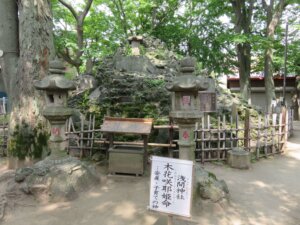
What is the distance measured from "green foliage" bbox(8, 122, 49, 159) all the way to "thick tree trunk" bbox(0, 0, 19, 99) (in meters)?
1.06

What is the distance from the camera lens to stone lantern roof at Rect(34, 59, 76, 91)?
209 inches

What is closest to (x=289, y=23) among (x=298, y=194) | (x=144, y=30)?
(x=144, y=30)

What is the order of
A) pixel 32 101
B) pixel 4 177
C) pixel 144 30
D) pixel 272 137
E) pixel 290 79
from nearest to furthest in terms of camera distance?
pixel 4 177
pixel 32 101
pixel 272 137
pixel 144 30
pixel 290 79

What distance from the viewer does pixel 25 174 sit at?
5.43 m

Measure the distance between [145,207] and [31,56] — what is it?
443 centimetres

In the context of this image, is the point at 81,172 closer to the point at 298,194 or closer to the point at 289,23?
the point at 298,194

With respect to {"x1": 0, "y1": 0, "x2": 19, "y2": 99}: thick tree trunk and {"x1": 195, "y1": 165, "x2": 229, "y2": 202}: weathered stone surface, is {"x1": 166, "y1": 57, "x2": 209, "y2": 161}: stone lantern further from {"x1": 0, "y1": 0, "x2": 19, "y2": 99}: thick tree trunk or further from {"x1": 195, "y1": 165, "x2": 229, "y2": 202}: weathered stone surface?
{"x1": 0, "y1": 0, "x2": 19, "y2": 99}: thick tree trunk

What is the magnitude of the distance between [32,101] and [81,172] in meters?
2.29

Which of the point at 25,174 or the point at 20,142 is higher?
the point at 20,142

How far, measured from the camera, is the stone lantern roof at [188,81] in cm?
480

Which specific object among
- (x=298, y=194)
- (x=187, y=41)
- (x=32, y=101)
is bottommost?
(x=298, y=194)

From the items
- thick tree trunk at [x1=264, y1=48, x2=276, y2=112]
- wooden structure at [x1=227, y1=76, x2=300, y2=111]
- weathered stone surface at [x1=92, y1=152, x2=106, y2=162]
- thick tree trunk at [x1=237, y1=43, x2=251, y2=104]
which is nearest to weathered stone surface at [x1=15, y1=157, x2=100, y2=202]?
weathered stone surface at [x1=92, y1=152, x2=106, y2=162]

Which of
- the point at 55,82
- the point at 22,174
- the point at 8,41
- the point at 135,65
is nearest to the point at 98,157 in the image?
the point at 22,174

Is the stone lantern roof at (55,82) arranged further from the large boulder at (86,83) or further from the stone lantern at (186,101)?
the large boulder at (86,83)
